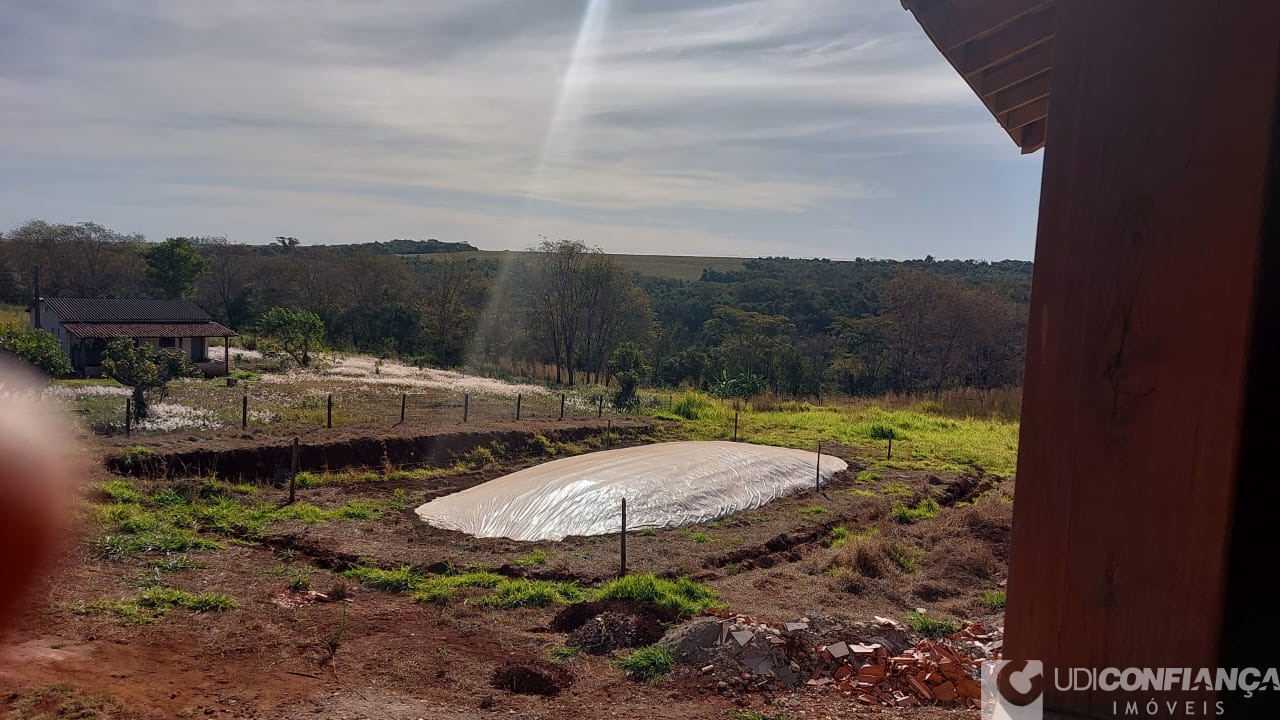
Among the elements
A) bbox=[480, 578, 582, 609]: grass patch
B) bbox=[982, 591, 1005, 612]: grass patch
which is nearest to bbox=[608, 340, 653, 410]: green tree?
bbox=[480, 578, 582, 609]: grass patch

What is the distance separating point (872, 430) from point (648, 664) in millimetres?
17832

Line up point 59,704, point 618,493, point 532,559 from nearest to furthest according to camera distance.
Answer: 1. point 59,704
2. point 532,559
3. point 618,493

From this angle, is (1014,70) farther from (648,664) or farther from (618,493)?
(618,493)

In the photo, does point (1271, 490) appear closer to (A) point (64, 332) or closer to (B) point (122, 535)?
(B) point (122, 535)

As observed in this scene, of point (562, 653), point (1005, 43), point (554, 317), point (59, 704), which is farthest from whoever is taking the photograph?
point (554, 317)

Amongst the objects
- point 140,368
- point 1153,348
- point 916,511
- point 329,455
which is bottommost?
point 916,511

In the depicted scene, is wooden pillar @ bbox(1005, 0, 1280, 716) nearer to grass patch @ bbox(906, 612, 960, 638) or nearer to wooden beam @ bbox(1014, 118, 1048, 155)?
wooden beam @ bbox(1014, 118, 1048, 155)

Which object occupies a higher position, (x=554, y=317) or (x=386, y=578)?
(x=554, y=317)

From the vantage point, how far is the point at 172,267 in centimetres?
3884

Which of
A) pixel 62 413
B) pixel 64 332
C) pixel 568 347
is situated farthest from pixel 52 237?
pixel 62 413

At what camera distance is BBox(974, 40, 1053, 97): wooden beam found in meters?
2.16

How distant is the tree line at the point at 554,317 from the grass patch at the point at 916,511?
1787 centimetres

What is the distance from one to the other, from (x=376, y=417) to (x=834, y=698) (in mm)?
15181

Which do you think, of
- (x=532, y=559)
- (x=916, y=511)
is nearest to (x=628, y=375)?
(x=916, y=511)
